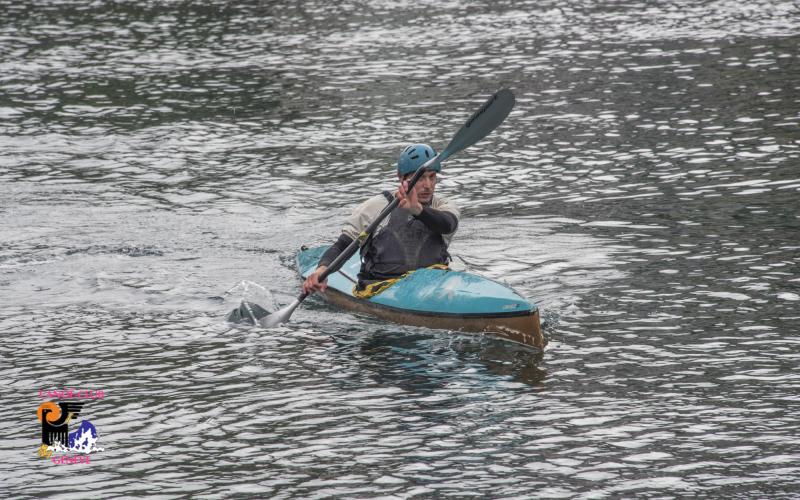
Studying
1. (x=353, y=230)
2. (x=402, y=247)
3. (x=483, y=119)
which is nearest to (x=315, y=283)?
(x=353, y=230)

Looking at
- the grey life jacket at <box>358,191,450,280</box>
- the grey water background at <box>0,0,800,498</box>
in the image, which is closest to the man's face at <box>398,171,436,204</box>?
the grey life jacket at <box>358,191,450,280</box>

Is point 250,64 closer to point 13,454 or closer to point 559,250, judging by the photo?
point 559,250

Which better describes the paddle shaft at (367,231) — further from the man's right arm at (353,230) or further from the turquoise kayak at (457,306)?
the turquoise kayak at (457,306)

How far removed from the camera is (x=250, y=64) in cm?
2922

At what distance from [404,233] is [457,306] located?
45.3 inches

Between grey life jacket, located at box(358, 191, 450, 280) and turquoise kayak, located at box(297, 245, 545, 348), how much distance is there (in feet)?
0.84

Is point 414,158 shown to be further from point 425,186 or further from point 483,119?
point 483,119

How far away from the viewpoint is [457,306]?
11953 mm

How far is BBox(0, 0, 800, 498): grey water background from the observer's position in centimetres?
933

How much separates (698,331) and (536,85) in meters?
14.1

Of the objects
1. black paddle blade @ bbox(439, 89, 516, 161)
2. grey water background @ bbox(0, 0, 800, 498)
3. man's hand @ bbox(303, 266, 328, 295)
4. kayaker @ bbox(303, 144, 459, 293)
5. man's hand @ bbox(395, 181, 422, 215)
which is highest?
black paddle blade @ bbox(439, 89, 516, 161)

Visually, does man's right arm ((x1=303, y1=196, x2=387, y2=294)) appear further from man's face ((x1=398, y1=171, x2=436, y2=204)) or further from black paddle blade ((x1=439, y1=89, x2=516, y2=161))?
black paddle blade ((x1=439, y1=89, x2=516, y2=161))

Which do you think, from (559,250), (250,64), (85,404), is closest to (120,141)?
(250,64)

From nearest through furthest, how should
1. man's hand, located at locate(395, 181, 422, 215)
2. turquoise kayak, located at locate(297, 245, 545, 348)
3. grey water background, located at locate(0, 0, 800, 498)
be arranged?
grey water background, located at locate(0, 0, 800, 498), turquoise kayak, located at locate(297, 245, 545, 348), man's hand, located at locate(395, 181, 422, 215)
